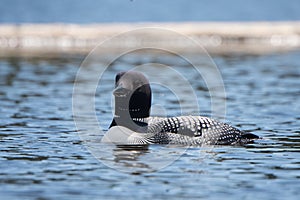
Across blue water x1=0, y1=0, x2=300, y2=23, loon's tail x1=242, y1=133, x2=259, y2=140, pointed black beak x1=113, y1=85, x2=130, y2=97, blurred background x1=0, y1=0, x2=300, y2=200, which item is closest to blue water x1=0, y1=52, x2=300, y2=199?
blurred background x1=0, y1=0, x2=300, y2=200

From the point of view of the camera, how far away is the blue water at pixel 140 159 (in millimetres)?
6227

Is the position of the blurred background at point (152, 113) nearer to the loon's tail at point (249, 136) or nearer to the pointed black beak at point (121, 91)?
the loon's tail at point (249, 136)

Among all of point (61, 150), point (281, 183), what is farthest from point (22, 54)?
point (281, 183)

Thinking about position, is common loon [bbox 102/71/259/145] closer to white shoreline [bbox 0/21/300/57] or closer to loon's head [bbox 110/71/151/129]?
loon's head [bbox 110/71/151/129]

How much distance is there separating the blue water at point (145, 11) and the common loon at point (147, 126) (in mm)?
30042

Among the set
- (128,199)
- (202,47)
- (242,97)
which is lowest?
(128,199)

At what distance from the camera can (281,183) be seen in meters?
6.46

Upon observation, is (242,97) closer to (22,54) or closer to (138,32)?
(22,54)

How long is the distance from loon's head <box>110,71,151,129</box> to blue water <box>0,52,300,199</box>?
0.40 metres

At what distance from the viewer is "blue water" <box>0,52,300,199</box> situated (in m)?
6.23

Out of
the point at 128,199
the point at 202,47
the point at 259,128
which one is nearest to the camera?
the point at 128,199

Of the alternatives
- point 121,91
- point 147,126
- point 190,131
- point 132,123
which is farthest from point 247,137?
point 121,91

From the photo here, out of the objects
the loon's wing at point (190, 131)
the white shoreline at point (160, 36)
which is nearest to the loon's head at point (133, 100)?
the loon's wing at point (190, 131)

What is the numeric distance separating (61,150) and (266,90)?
22.4ft
